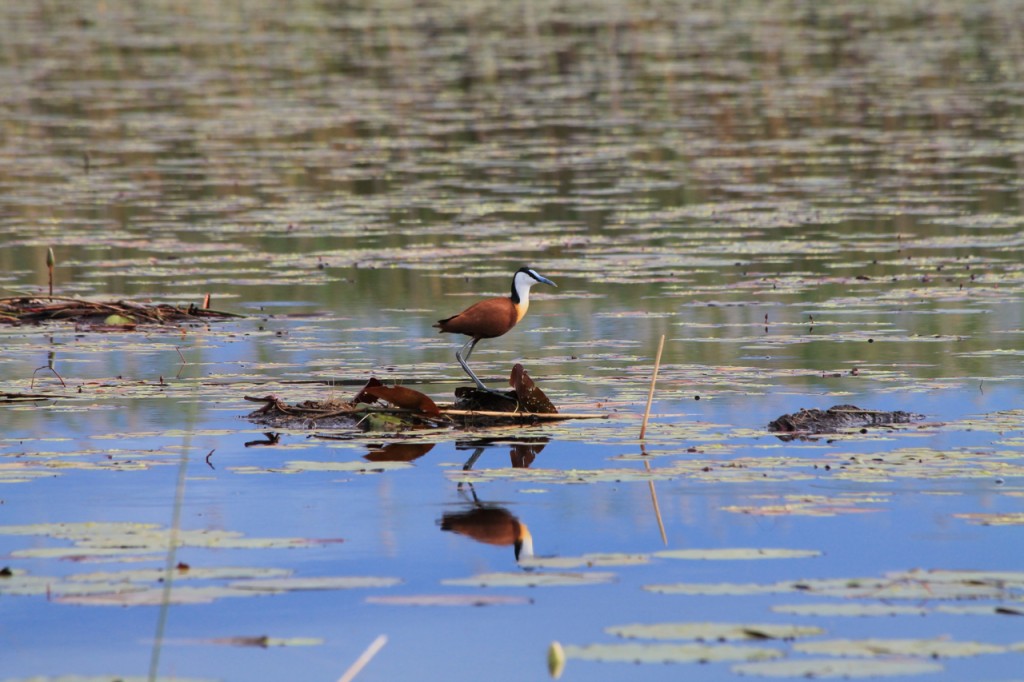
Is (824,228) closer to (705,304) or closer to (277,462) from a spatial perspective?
(705,304)

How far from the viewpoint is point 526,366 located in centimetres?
1116

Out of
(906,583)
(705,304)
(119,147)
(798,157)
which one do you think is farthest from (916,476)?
(119,147)

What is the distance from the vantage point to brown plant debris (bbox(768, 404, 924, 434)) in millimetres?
8938

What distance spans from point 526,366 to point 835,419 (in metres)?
2.58

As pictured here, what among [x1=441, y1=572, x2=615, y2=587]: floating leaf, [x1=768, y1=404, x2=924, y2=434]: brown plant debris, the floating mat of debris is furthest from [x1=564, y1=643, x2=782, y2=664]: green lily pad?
the floating mat of debris

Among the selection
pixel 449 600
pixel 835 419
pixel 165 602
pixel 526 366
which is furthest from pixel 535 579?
pixel 526 366

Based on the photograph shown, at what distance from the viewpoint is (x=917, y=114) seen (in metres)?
27.8

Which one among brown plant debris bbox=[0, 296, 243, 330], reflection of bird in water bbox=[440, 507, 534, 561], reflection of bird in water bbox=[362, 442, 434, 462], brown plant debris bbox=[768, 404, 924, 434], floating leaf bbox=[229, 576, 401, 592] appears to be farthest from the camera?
brown plant debris bbox=[0, 296, 243, 330]

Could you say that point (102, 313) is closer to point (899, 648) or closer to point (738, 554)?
point (738, 554)

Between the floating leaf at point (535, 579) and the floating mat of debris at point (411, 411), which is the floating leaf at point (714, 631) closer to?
the floating leaf at point (535, 579)

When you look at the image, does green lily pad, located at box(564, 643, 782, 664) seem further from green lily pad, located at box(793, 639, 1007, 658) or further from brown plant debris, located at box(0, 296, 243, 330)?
brown plant debris, located at box(0, 296, 243, 330)

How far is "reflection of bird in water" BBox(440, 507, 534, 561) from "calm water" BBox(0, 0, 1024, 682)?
3.2 inches

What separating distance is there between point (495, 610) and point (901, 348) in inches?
232

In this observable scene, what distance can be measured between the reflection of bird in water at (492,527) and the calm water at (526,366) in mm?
81
